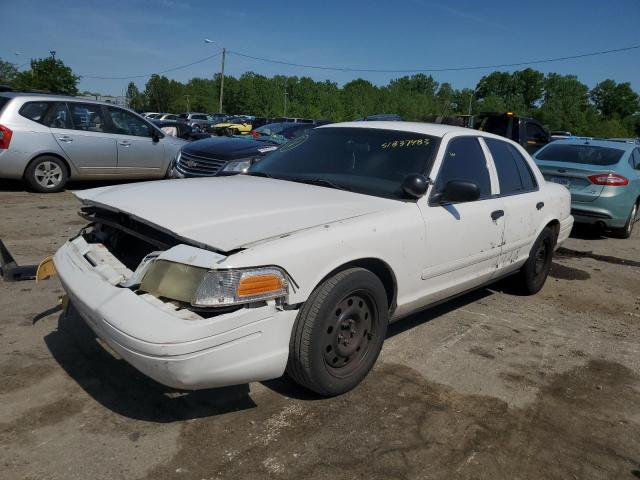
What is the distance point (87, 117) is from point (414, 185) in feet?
24.4

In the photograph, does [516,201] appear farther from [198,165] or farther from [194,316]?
[198,165]

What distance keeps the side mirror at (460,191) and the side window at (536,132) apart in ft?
39.3

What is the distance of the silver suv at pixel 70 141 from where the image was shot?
8297mm

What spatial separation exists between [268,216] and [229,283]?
2.01ft

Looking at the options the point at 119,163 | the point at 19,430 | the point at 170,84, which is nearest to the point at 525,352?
the point at 19,430

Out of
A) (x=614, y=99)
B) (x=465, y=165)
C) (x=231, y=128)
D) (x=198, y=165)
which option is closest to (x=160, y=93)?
(x=231, y=128)

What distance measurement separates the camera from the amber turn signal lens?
95.9 inches

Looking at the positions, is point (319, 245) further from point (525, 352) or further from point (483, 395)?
point (525, 352)

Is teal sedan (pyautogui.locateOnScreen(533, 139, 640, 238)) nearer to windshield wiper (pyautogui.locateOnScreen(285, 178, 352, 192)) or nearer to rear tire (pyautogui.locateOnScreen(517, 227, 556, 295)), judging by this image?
rear tire (pyautogui.locateOnScreen(517, 227, 556, 295))

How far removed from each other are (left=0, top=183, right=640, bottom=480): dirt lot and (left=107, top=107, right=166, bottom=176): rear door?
5630 mm

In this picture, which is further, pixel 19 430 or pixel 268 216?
pixel 268 216

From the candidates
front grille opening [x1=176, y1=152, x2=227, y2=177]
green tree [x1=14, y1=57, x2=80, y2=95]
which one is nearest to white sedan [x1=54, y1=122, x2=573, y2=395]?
front grille opening [x1=176, y1=152, x2=227, y2=177]

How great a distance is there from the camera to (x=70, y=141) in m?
8.82

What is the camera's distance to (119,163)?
31.3ft
